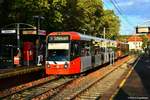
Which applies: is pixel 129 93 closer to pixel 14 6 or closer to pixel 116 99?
pixel 116 99

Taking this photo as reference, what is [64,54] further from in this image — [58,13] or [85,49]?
[58,13]

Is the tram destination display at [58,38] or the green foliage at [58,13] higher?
the green foliage at [58,13]

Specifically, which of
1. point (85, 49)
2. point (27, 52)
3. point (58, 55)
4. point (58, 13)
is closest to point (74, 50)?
point (58, 55)

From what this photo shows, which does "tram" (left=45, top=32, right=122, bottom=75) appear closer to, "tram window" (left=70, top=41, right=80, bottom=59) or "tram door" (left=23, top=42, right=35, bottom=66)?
"tram window" (left=70, top=41, right=80, bottom=59)

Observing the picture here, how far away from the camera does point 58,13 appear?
55812mm

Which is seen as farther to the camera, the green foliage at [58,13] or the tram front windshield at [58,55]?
the green foliage at [58,13]

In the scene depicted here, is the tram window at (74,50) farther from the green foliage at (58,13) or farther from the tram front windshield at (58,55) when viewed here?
the green foliage at (58,13)

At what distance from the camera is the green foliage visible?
52.1 meters

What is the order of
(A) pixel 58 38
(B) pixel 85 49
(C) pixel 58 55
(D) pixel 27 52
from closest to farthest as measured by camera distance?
1. (C) pixel 58 55
2. (A) pixel 58 38
3. (B) pixel 85 49
4. (D) pixel 27 52

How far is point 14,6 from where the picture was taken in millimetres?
52000

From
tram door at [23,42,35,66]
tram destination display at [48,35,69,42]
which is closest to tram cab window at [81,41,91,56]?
tram destination display at [48,35,69,42]

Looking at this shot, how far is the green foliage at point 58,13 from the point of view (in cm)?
5209

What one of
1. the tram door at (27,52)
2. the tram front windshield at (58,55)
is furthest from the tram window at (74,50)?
the tram door at (27,52)

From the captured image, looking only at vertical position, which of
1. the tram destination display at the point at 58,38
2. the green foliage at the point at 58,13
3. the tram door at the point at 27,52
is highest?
the green foliage at the point at 58,13
